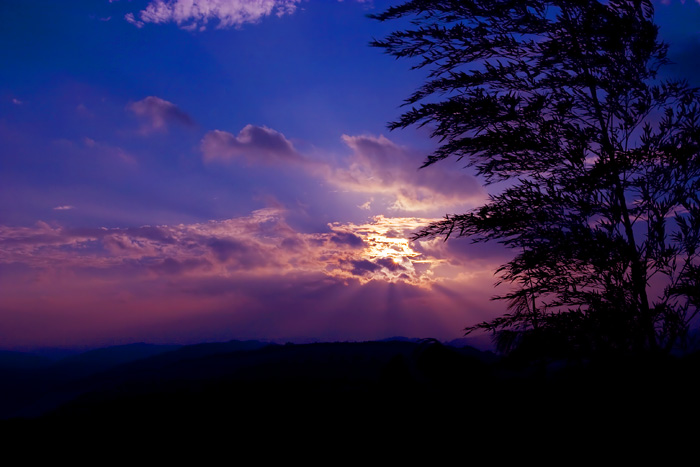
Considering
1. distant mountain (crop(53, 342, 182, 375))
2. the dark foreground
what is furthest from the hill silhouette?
distant mountain (crop(53, 342, 182, 375))

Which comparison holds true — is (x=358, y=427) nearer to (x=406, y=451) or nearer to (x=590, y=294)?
(x=406, y=451)

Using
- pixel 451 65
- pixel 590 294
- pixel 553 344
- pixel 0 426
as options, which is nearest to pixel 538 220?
pixel 590 294

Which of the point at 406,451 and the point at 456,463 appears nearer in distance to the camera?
the point at 456,463

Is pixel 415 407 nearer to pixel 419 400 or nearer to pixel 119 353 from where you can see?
pixel 419 400

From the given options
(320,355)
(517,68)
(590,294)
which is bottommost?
(320,355)

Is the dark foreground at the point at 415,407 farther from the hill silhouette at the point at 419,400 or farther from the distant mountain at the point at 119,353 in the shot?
the distant mountain at the point at 119,353

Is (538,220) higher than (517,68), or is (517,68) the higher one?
(517,68)

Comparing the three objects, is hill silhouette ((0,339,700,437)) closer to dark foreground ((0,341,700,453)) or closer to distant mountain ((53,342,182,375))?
dark foreground ((0,341,700,453))

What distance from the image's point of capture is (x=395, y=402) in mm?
5180

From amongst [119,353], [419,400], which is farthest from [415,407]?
[119,353]

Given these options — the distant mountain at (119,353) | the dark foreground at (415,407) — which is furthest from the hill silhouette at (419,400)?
the distant mountain at (119,353)

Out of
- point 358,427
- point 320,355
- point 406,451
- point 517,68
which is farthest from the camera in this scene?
point 320,355

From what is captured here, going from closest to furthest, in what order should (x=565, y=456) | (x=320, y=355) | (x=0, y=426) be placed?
(x=565, y=456) < (x=0, y=426) < (x=320, y=355)

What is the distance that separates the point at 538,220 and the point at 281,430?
16.6 feet
